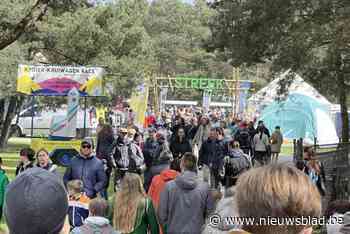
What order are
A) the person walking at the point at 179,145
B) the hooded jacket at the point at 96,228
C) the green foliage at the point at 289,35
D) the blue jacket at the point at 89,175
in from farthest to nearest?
the person walking at the point at 179,145 < the green foliage at the point at 289,35 < the blue jacket at the point at 89,175 < the hooded jacket at the point at 96,228

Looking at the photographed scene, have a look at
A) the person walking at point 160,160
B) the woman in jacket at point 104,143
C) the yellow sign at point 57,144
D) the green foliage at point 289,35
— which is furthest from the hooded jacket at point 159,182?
the yellow sign at point 57,144

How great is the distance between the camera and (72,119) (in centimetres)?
2223

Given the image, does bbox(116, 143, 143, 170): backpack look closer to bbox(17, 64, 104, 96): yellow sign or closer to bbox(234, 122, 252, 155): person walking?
bbox(234, 122, 252, 155): person walking

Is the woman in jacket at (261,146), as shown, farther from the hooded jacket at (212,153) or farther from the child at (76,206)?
the child at (76,206)

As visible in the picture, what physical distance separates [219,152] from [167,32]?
80.8 metres

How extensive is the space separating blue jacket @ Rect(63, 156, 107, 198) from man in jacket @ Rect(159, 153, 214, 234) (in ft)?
8.14

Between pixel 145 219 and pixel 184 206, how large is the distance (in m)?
0.80

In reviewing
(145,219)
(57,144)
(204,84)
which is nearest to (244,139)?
(57,144)

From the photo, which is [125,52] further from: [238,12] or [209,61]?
[209,61]

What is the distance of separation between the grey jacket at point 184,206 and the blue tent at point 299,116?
92.4 feet

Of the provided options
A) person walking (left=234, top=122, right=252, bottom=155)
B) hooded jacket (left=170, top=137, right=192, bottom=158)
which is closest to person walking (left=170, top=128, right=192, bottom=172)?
hooded jacket (left=170, top=137, right=192, bottom=158)

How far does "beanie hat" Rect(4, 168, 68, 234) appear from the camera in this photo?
8.13 feet

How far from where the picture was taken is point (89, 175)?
9.95 meters

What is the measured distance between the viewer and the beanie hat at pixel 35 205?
248 cm
